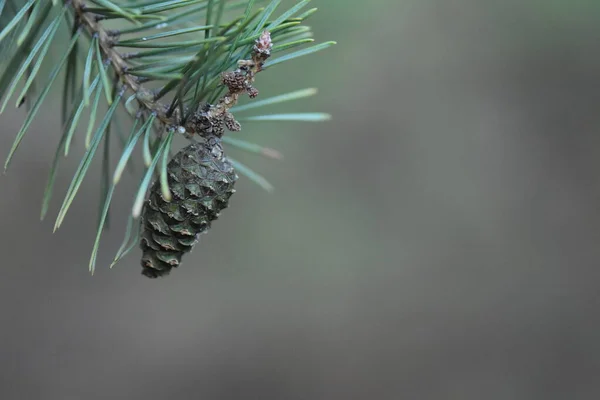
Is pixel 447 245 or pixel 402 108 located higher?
pixel 402 108

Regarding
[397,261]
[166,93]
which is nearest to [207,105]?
[166,93]

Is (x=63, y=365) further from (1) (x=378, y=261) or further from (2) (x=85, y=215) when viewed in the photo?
(1) (x=378, y=261)

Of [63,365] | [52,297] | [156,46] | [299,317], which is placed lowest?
[63,365]

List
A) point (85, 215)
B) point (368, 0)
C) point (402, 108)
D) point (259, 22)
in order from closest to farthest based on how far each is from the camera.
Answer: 1. point (259, 22)
2. point (368, 0)
3. point (85, 215)
4. point (402, 108)

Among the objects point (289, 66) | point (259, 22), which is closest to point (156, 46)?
point (259, 22)

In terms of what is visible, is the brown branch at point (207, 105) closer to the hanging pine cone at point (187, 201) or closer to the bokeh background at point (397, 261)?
the hanging pine cone at point (187, 201)

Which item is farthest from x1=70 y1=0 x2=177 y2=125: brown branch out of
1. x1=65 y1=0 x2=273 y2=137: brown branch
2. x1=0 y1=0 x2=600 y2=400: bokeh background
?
x1=0 y1=0 x2=600 y2=400: bokeh background

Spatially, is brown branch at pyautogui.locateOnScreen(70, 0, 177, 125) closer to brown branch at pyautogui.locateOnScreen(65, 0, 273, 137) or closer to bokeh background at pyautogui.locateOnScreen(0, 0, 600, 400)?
brown branch at pyautogui.locateOnScreen(65, 0, 273, 137)
